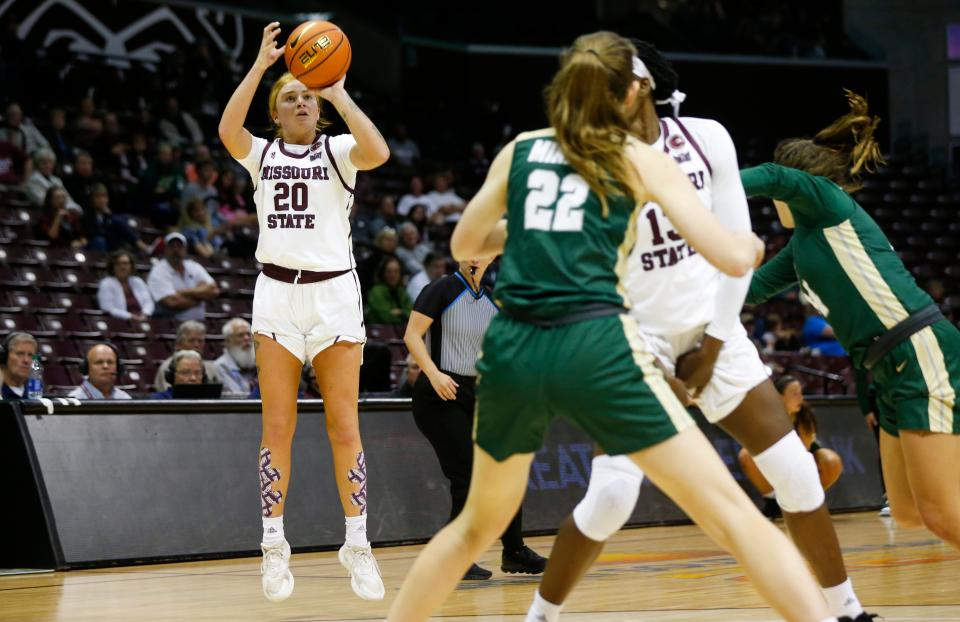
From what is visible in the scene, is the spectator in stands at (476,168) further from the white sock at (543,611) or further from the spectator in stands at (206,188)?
the white sock at (543,611)

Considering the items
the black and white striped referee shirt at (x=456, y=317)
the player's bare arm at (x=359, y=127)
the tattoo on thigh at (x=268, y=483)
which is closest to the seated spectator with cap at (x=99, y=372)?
the black and white striped referee shirt at (x=456, y=317)

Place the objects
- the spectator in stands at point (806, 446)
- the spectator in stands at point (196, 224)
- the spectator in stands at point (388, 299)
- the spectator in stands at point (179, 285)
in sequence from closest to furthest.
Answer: the spectator in stands at point (806, 446) < the spectator in stands at point (179, 285) < the spectator in stands at point (388, 299) < the spectator in stands at point (196, 224)

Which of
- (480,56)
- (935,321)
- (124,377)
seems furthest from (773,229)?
(935,321)

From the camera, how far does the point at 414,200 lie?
18953 mm

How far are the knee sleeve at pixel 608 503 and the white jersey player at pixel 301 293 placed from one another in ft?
6.23

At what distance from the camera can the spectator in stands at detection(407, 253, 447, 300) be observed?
586 inches

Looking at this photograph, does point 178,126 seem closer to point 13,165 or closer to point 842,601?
point 13,165

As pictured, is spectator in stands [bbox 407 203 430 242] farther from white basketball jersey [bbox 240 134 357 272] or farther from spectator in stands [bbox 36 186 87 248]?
white basketball jersey [bbox 240 134 357 272]

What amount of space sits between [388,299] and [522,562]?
7471 mm

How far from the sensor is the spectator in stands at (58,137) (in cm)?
1619

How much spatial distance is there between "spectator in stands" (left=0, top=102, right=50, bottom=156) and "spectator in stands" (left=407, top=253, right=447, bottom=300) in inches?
186

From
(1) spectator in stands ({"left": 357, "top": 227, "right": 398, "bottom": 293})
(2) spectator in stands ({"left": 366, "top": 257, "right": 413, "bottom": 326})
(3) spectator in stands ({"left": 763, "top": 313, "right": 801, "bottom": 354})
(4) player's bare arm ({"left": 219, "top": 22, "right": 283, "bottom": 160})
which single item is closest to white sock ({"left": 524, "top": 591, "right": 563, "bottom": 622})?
(4) player's bare arm ({"left": 219, "top": 22, "right": 283, "bottom": 160})

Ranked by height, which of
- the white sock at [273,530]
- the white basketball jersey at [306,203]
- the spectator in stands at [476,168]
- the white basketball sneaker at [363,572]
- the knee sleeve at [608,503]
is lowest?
the spectator in stands at [476,168]

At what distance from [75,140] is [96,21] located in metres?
5.94
